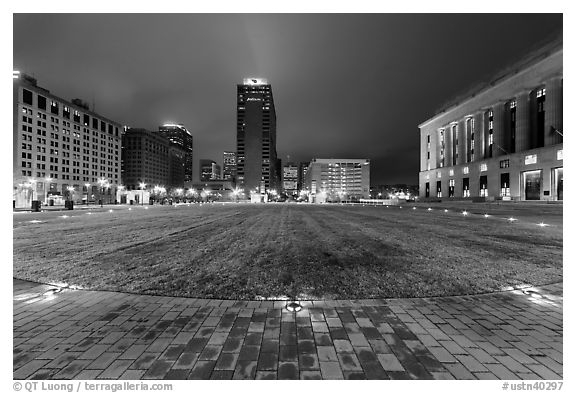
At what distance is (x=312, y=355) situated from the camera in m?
3.26

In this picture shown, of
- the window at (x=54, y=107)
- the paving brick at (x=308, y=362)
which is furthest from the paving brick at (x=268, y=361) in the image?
the window at (x=54, y=107)

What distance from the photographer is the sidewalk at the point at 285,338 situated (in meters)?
3.01

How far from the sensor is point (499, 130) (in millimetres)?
67875

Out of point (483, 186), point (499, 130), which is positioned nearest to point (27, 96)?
point (499, 130)

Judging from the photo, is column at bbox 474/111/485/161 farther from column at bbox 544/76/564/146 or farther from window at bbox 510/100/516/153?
column at bbox 544/76/564/146

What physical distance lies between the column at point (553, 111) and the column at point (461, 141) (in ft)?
89.3

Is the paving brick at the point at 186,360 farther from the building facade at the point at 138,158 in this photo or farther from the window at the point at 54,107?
the building facade at the point at 138,158

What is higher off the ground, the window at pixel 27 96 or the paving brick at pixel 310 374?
the window at pixel 27 96

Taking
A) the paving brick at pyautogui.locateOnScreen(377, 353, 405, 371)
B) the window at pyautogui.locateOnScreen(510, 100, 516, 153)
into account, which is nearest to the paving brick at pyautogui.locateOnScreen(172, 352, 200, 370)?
the paving brick at pyautogui.locateOnScreen(377, 353, 405, 371)

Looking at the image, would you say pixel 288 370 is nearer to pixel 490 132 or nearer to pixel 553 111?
pixel 553 111

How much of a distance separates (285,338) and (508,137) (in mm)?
87028

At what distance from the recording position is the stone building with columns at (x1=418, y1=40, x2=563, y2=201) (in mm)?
52188
